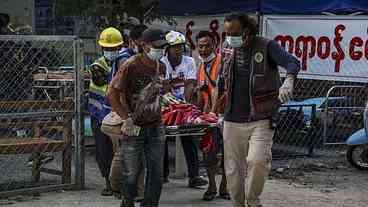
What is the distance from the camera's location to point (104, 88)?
7.45 m

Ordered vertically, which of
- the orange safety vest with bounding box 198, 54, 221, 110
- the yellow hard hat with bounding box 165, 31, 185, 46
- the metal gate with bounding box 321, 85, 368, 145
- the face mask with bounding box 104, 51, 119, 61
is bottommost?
the metal gate with bounding box 321, 85, 368, 145

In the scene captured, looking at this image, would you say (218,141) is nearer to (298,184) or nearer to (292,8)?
(298,184)

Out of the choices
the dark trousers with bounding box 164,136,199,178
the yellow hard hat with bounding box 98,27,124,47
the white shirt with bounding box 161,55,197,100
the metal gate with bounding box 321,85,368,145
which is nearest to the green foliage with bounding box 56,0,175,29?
the metal gate with bounding box 321,85,368,145

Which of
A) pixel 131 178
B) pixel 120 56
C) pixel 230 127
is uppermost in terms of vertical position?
pixel 120 56

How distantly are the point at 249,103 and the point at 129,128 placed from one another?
1.02 meters

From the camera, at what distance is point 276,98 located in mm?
6020

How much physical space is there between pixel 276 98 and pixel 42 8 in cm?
1877

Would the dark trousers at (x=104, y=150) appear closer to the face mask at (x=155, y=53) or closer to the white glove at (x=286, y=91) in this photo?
the face mask at (x=155, y=53)

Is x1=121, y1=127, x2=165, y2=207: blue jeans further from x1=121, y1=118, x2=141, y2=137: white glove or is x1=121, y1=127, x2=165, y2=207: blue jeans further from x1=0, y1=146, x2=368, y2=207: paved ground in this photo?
x1=0, y1=146, x2=368, y2=207: paved ground

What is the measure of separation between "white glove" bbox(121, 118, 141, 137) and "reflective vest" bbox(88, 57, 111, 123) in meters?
1.25

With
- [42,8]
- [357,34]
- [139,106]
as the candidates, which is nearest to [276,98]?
[139,106]

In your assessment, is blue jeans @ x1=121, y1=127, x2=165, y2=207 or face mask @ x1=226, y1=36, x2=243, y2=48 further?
blue jeans @ x1=121, y1=127, x2=165, y2=207

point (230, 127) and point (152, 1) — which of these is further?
point (152, 1)

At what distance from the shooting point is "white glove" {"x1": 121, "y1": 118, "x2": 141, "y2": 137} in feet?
19.8
